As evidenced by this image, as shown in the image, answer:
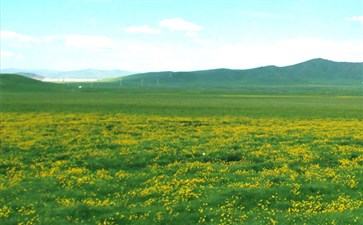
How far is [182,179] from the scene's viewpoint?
22188 mm

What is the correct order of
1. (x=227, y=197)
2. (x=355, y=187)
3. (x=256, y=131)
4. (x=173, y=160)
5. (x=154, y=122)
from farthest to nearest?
(x=154, y=122)
(x=256, y=131)
(x=173, y=160)
(x=355, y=187)
(x=227, y=197)

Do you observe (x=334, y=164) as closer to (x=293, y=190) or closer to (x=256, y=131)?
(x=293, y=190)

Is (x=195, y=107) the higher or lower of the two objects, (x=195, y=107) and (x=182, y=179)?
the lower

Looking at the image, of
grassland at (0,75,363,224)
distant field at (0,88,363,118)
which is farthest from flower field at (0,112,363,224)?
distant field at (0,88,363,118)

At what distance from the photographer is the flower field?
17.1 meters

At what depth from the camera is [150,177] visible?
904 inches

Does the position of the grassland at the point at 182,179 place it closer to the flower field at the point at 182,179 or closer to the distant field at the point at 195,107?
the flower field at the point at 182,179

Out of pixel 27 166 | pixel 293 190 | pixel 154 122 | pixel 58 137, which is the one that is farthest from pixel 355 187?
pixel 154 122

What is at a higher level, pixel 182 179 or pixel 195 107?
pixel 182 179

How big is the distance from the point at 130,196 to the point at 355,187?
11151 mm

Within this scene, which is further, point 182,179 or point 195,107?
point 195,107

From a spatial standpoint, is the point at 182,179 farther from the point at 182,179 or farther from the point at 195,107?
the point at 195,107

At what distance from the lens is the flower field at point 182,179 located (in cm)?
1709

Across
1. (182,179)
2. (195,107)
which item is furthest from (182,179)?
(195,107)
